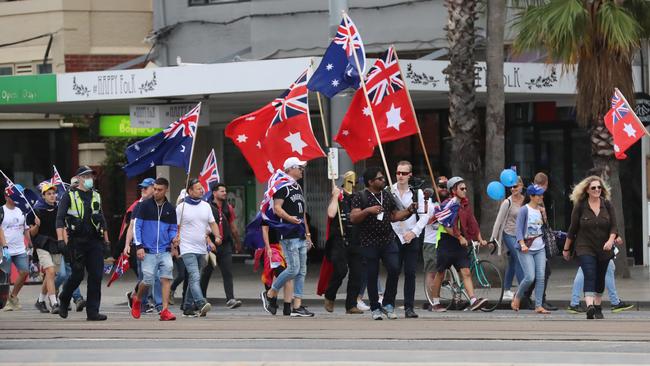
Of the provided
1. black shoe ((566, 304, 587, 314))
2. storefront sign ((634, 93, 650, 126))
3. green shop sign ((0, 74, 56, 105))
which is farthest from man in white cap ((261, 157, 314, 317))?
green shop sign ((0, 74, 56, 105))

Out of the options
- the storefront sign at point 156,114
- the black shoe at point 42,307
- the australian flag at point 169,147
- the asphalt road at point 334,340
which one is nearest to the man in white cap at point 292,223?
the asphalt road at point 334,340

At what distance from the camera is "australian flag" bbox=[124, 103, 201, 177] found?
1847 cm

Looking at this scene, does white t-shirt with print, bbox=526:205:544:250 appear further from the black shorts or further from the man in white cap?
the man in white cap

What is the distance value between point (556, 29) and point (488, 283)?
4721mm

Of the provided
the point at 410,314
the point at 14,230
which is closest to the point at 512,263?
the point at 410,314

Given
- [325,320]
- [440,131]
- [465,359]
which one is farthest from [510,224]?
[440,131]

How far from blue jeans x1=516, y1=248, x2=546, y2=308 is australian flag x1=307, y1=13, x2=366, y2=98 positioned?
3385mm

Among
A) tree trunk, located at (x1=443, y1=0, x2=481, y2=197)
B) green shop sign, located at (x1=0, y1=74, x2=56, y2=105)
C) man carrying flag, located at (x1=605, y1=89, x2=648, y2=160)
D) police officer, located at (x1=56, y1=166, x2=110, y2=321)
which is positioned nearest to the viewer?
police officer, located at (x1=56, y1=166, x2=110, y2=321)

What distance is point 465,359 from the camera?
35.9 ft

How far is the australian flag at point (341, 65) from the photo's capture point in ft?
58.4

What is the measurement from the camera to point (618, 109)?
60.3 ft

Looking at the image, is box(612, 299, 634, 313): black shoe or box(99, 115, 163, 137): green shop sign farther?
box(99, 115, 163, 137): green shop sign

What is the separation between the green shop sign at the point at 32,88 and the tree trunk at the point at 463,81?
7.64 m

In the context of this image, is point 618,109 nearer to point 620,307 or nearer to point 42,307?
point 620,307
